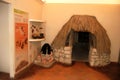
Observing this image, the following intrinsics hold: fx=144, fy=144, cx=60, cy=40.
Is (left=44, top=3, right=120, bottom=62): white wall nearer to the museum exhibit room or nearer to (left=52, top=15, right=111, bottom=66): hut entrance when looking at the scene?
the museum exhibit room

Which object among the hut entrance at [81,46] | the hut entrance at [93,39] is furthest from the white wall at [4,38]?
the hut entrance at [81,46]

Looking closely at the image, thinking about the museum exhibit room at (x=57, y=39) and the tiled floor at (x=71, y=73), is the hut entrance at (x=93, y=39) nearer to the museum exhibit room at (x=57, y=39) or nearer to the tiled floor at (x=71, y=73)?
the museum exhibit room at (x=57, y=39)

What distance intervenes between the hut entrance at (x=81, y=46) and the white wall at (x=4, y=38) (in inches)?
106

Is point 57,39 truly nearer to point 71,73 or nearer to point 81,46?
point 71,73

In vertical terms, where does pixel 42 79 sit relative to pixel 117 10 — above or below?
below

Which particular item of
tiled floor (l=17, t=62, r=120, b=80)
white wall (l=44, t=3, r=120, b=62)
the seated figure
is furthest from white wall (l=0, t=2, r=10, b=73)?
white wall (l=44, t=3, r=120, b=62)

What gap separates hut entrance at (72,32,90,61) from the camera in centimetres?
579

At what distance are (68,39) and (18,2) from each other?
209cm

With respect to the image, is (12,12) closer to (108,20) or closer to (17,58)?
(17,58)

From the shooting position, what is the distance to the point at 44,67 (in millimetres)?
4402

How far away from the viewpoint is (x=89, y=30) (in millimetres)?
4504

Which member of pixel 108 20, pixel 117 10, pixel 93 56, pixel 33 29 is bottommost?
pixel 93 56

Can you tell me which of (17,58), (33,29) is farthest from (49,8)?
(17,58)

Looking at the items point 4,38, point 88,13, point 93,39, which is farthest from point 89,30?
point 4,38
